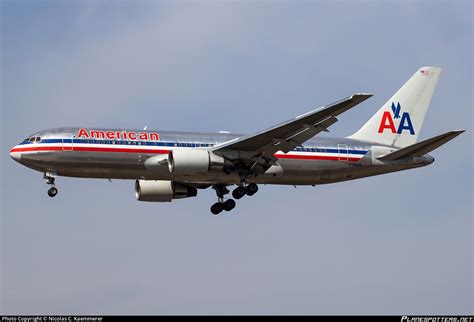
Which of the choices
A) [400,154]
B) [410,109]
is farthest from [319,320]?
[410,109]

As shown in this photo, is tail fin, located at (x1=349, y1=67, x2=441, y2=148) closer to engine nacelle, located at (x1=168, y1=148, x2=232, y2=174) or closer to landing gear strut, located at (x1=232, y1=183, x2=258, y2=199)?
landing gear strut, located at (x1=232, y1=183, x2=258, y2=199)

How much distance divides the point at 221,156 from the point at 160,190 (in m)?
6.40

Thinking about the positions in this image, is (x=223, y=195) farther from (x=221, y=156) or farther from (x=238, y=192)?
(x=221, y=156)

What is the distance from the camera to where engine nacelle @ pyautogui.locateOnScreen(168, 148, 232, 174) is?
4988 cm

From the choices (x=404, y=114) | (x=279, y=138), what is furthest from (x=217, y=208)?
(x=404, y=114)

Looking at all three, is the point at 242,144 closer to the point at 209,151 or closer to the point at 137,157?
the point at 209,151

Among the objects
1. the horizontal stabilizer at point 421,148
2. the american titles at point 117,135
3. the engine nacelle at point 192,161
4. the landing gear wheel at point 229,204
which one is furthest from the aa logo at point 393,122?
the american titles at point 117,135

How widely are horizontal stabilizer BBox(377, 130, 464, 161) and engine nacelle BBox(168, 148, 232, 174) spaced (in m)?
10.0

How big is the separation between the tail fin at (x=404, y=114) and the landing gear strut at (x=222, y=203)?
26.6ft

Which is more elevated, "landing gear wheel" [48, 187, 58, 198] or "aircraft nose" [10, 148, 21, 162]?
"aircraft nose" [10, 148, 21, 162]

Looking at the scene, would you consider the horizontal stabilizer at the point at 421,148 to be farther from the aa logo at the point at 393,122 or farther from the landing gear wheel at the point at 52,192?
the landing gear wheel at the point at 52,192

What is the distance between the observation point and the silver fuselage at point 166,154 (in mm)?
50281

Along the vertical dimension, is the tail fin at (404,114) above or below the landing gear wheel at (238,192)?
above

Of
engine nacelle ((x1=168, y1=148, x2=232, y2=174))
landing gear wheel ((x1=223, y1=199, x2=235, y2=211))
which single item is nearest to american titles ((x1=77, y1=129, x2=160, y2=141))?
engine nacelle ((x1=168, y1=148, x2=232, y2=174))
